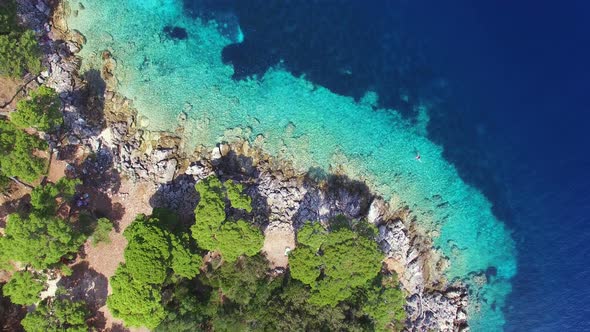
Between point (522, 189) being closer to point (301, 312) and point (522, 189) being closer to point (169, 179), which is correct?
point (301, 312)

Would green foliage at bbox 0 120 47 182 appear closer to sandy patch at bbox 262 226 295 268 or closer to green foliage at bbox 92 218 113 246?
green foliage at bbox 92 218 113 246

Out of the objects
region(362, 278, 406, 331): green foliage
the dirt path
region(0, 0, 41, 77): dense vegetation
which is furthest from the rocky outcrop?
region(0, 0, 41, 77): dense vegetation

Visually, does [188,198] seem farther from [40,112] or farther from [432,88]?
[432,88]

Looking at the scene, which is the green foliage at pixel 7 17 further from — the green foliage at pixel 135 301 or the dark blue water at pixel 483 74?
the green foliage at pixel 135 301

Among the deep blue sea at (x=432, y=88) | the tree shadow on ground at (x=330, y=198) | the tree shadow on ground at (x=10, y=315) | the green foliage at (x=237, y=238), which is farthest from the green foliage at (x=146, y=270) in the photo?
the tree shadow on ground at (x=330, y=198)

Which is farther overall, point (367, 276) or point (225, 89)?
point (225, 89)

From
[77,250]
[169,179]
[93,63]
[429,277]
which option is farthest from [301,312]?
[93,63]

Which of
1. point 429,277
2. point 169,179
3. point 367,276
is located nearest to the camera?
point 367,276
